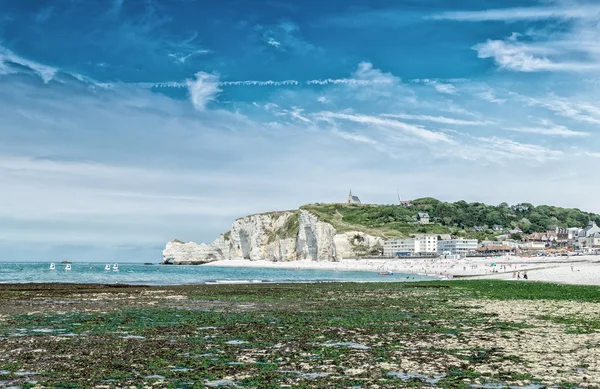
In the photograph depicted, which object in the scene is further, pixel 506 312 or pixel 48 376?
pixel 506 312

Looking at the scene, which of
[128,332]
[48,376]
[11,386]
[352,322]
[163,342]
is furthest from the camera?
[352,322]

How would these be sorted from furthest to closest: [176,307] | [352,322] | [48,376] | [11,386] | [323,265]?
[323,265]
[176,307]
[352,322]
[48,376]
[11,386]

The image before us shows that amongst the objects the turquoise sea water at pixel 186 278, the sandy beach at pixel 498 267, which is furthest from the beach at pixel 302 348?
the turquoise sea water at pixel 186 278

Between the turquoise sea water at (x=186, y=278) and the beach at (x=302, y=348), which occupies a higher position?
the beach at (x=302, y=348)

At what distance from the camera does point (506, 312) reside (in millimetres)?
32594

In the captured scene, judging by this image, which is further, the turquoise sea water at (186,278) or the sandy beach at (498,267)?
the turquoise sea water at (186,278)

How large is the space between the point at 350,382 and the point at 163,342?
948 cm

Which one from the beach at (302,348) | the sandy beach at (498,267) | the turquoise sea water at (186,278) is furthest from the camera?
the turquoise sea water at (186,278)

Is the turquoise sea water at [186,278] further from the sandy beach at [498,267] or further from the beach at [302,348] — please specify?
the beach at [302,348]

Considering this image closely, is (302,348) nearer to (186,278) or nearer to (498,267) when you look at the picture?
(186,278)

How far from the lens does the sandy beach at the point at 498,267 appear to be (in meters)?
77.0

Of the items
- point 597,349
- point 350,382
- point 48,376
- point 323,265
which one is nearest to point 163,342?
point 48,376

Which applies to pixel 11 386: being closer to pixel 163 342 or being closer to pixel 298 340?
pixel 163 342

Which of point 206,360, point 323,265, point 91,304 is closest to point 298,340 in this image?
point 206,360
